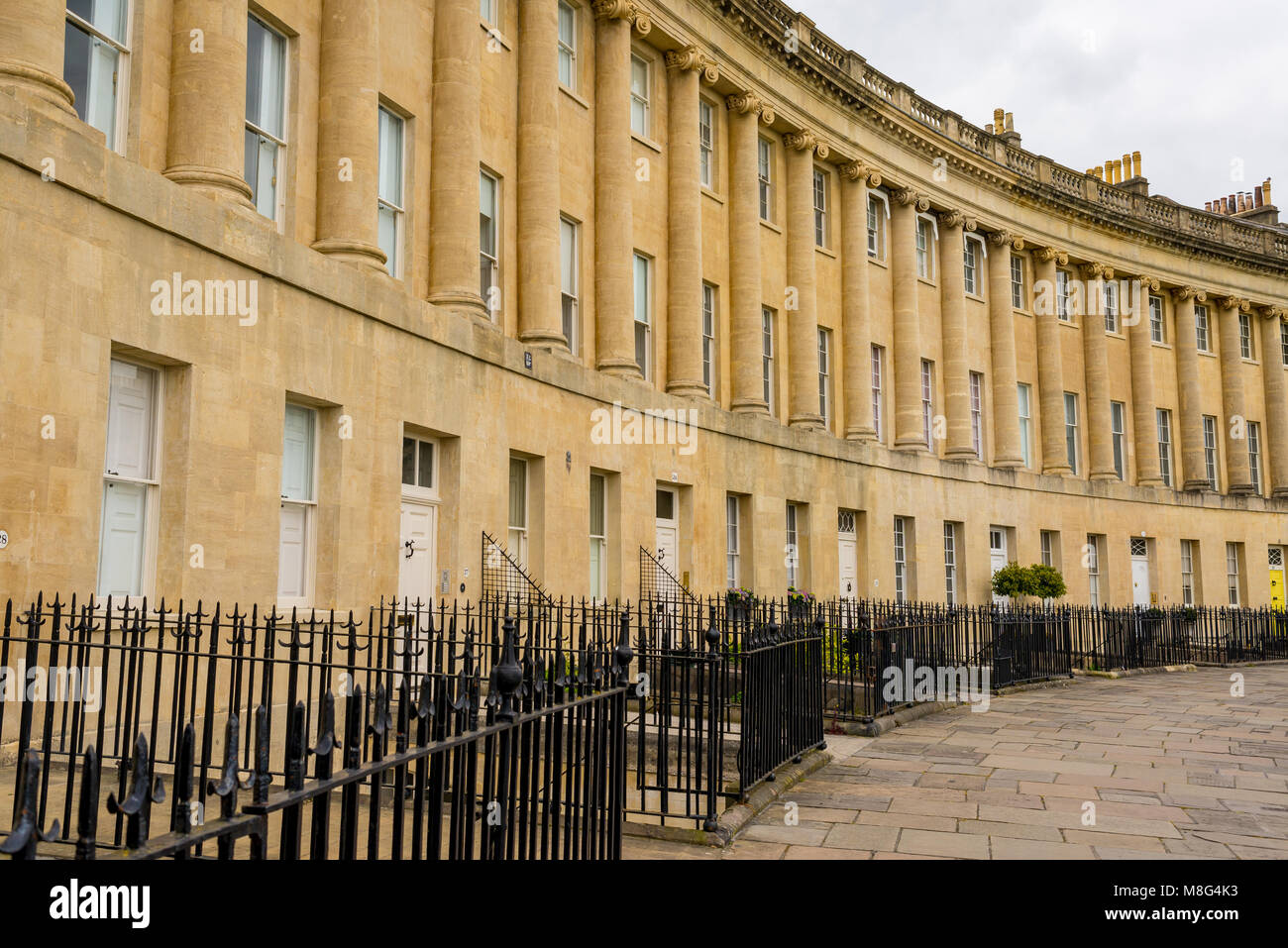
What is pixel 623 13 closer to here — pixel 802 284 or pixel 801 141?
→ pixel 801 141

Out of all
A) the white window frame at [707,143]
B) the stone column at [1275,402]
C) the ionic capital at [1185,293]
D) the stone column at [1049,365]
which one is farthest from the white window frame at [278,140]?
the stone column at [1275,402]

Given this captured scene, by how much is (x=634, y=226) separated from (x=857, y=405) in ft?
28.9

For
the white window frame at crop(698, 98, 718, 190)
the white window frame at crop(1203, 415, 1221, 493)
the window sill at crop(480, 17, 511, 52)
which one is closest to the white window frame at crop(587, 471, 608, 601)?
the window sill at crop(480, 17, 511, 52)

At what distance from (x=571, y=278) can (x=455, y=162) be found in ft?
13.4

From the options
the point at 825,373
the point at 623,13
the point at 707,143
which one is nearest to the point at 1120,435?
the point at 825,373

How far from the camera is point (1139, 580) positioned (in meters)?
34.1

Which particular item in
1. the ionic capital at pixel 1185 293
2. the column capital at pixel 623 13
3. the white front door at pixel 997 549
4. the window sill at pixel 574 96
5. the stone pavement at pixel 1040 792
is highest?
the column capital at pixel 623 13

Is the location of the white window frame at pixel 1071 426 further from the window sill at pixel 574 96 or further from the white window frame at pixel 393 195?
the white window frame at pixel 393 195

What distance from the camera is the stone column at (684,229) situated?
820 inches

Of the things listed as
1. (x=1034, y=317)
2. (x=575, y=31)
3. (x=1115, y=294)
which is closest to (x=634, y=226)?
(x=575, y=31)

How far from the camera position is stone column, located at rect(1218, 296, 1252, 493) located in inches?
1465

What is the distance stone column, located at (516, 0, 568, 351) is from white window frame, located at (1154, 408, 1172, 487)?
2685cm

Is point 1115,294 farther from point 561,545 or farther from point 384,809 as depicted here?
point 384,809

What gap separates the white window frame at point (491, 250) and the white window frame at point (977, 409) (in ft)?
61.6
